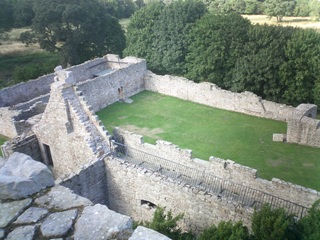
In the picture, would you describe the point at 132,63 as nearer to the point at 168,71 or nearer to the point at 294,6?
the point at 168,71

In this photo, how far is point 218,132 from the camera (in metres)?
22.5

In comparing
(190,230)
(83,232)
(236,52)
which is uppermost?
(83,232)

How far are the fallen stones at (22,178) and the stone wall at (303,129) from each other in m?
17.8

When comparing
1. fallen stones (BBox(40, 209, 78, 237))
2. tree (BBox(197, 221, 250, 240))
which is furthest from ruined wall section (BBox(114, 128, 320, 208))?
fallen stones (BBox(40, 209, 78, 237))

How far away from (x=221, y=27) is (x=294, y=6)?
3197 cm

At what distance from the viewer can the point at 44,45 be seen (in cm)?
3441

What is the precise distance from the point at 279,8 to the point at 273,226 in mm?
50577

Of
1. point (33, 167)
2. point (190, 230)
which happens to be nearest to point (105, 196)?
point (190, 230)

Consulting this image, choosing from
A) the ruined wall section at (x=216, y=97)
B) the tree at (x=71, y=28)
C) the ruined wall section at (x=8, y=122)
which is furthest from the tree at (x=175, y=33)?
the ruined wall section at (x=8, y=122)

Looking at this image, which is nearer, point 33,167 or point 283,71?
point 33,167

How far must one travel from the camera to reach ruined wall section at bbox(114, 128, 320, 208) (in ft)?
44.1

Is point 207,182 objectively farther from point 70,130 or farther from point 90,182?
point 70,130

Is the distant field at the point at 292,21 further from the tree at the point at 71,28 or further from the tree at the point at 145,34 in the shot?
the tree at the point at 71,28

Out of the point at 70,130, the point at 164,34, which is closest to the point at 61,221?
the point at 70,130
